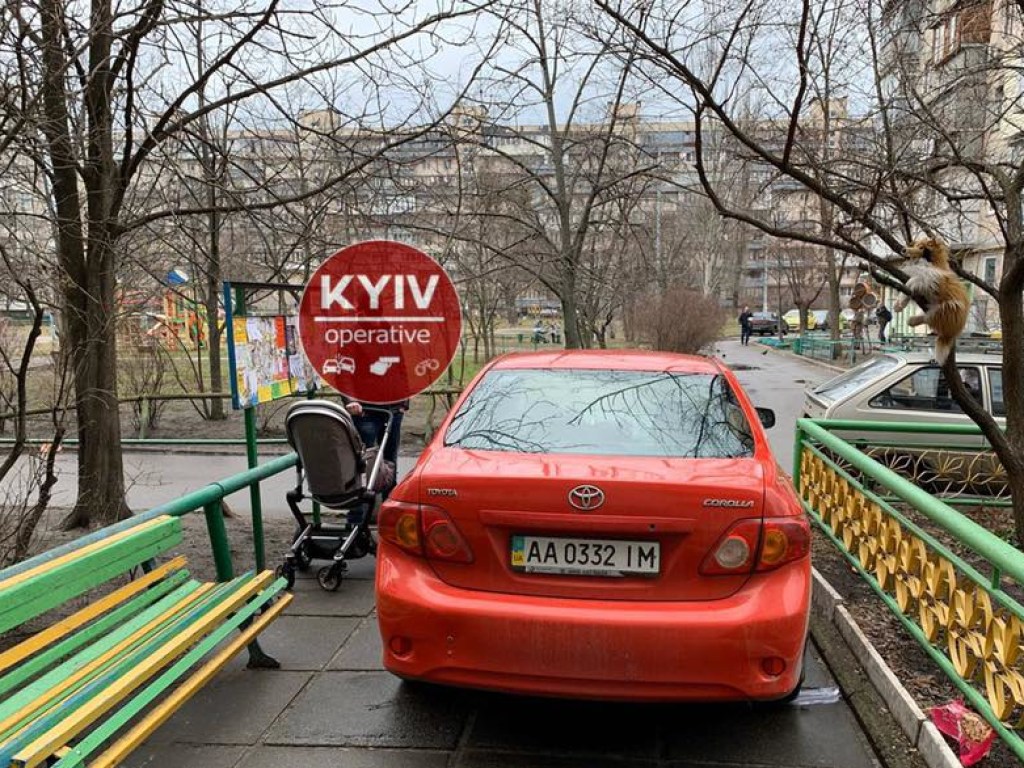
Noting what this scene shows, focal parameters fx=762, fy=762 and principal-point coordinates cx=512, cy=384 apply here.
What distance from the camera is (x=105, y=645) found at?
2828 mm

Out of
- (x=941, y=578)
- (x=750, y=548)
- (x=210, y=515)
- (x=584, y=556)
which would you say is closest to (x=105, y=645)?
(x=210, y=515)

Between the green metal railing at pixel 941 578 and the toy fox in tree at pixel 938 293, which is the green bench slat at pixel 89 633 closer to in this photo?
the green metal railing at pixel 941 578

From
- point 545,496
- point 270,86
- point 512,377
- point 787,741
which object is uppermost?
point 270,86

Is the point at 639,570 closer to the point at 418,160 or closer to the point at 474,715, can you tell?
the point at 474,715

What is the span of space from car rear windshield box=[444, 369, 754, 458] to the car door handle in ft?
1.29

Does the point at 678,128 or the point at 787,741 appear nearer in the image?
the point at 787,741

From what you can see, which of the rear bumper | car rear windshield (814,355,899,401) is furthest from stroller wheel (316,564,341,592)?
Result: car rear windshield (814,355,899,401)

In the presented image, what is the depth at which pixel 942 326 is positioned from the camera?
13.2ft

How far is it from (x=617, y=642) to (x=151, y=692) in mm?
1637

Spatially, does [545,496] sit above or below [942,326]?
below

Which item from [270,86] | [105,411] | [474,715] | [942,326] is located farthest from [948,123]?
[105,411]

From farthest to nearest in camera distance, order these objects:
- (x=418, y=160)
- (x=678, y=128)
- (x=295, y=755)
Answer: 1. (x=678, y=128)
2. (x=418, y=160)
3. (x=295, y=755)

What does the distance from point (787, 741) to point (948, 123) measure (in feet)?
19.0

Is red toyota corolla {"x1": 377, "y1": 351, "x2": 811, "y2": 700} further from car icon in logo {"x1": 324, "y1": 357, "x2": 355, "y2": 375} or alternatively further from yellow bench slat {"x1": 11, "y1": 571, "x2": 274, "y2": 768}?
car icon in logo {"x1": 324, "y1": 357, "x2": 355, "y2": 375}
